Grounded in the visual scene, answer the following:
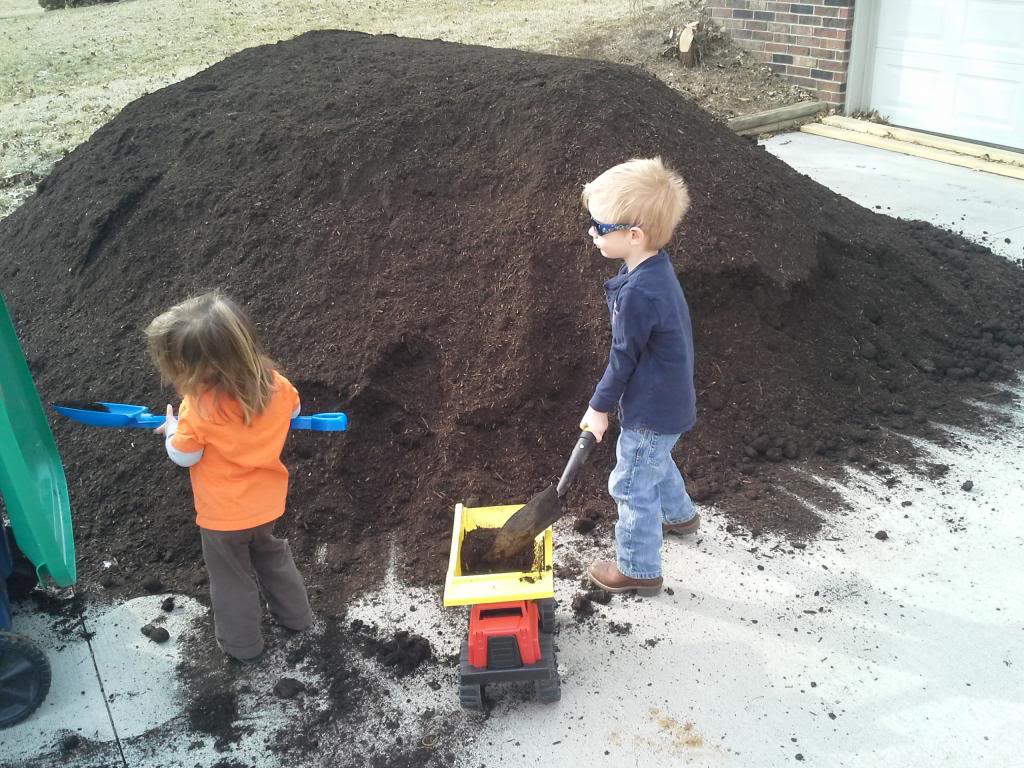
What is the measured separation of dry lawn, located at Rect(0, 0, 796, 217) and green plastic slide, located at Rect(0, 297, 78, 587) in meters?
5.43

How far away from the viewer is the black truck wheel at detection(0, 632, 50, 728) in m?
2.68

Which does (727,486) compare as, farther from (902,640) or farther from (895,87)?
(895,87)

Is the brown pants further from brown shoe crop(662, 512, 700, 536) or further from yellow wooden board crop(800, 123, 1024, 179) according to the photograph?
yellow wooden board crop(800, 123, 1024, 179)

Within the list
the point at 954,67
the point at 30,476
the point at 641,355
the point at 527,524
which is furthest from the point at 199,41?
the point at 527,524

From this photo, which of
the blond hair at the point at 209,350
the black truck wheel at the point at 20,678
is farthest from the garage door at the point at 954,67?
the black truck wheel at the point at 20,678

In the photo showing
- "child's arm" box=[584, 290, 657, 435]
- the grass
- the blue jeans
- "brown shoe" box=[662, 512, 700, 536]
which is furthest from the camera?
the grass

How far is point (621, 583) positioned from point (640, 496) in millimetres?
367

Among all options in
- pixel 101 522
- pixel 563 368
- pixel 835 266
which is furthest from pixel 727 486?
pixel 101 522

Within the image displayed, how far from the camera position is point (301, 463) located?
370 cm

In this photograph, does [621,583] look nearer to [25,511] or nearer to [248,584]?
[248,584]

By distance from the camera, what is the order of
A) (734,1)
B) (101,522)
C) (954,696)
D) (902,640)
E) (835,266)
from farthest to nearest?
(734,1) → (835,266) → (101,522) → (902,640) → (954,696)

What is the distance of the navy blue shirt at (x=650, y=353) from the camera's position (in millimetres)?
2738

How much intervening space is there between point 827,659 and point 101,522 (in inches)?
114

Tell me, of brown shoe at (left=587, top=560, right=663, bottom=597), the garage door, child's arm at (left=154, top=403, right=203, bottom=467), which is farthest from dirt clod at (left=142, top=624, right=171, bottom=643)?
the garage door
